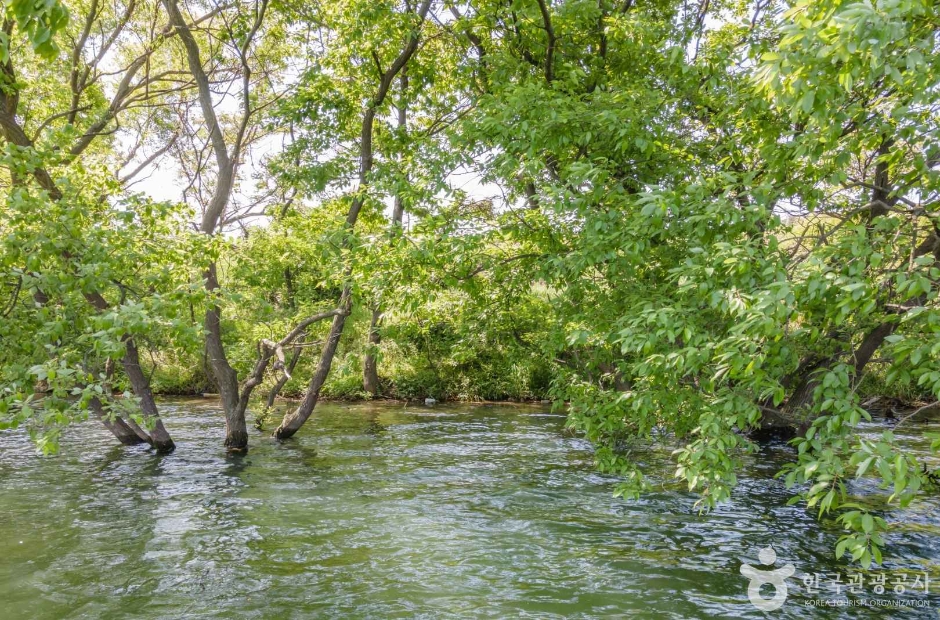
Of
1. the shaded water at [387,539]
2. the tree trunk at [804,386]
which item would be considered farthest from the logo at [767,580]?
the tree trunk at [804,386]

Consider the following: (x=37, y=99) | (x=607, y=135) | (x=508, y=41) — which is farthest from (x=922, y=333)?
(x=37, y=99)

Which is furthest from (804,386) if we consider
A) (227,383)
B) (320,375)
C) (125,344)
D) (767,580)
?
(227,383)

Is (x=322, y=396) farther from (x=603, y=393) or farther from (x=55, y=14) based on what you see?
(x=55, y=14)

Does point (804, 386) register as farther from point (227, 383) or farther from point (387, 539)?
point (227, 383)

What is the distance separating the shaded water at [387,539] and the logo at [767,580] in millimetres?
118

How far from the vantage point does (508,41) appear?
38.0 feet

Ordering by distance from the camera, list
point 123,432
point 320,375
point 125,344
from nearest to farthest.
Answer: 1. point 125,344
2. point 123,432
3. point 320,375

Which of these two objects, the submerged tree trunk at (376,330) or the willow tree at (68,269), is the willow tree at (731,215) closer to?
the submerged tree trunk at (376,330)

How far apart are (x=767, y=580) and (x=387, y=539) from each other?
186 inches

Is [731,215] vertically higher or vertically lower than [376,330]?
higher

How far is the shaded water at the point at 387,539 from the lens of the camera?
22.2ft

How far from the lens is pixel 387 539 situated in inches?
340

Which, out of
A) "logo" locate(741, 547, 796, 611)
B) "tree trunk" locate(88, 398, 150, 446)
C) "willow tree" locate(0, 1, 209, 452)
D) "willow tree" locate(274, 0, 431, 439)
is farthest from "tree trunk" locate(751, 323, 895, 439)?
"tree trunk" locate(88, 398, 150, 446)

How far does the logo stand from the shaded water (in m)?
0.12
